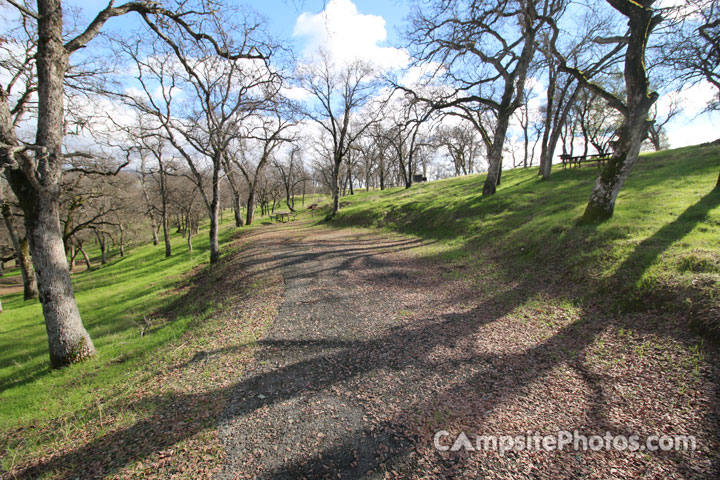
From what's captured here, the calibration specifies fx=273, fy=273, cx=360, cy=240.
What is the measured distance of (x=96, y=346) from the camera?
6957 millimetres

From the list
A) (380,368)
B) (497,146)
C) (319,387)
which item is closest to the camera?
(319,387)

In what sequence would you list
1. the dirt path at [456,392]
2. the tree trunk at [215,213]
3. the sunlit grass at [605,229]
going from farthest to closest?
the tree trunk at [215,213]
the sunlit grass at [605,229]
the dirt path at [456,392]

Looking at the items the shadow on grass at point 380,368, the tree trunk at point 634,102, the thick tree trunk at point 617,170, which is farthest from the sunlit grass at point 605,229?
the tree trunk at point 634,102

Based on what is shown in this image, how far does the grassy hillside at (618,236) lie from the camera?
4.58 meters

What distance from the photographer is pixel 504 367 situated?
3795mm

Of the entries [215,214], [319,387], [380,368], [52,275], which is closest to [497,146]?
[380,368]

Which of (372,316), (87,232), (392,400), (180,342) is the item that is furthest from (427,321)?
(87,232)

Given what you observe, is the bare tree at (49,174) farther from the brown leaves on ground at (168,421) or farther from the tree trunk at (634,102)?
the tree trunk at (634,102)

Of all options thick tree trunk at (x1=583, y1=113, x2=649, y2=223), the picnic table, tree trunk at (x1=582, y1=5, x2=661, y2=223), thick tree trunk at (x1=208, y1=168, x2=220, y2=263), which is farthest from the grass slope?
the picnic table

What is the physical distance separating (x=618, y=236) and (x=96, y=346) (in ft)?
42.8

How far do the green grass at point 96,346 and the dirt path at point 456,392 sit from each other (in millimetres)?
2695

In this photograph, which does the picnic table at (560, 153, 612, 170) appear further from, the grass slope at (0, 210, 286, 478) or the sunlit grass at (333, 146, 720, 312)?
the grass slope at (0, 210, 286, 478)

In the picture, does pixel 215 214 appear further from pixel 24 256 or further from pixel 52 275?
pixel 24 256

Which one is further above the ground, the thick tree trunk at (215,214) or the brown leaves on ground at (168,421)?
the thick tree trunk at (215,214)
